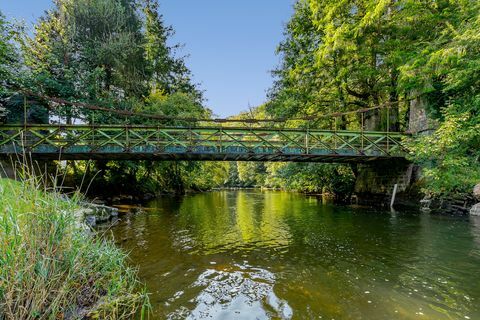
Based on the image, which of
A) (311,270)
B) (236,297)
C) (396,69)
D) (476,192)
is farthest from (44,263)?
(396,69)

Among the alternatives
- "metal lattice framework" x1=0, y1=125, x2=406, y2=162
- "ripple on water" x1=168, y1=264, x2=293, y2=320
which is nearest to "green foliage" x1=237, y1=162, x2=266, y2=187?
"metal lattice framework" x1=0, y1=125, x2=406, y2=162

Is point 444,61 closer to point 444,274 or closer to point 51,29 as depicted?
point 444,274

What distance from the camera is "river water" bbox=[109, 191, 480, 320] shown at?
3.05 meters

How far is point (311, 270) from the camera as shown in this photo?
14.1 feet

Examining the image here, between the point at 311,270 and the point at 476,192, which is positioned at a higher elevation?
the point at 476,192

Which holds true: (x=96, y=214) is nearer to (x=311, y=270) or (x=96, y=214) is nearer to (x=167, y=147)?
(x=167, y=147)

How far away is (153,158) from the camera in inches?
423

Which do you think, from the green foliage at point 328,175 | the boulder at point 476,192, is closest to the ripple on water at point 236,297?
the boulder at point 476,192

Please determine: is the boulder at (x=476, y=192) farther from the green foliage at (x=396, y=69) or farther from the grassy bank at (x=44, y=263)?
the grassy bank at (x=44, y=263)

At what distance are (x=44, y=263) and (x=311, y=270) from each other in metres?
3.64

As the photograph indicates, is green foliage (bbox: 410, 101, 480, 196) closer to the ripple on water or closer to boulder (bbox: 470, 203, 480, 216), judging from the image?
boulder (bbox: 470, 203, 480, 216)

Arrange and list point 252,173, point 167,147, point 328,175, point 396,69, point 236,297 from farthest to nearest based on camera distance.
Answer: point 252,173 → point 328,175 → point 396,69 → point 167,147 → point 236,297

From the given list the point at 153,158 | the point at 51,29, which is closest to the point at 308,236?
the point at 153,158

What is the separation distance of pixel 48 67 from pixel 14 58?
1.36 m
